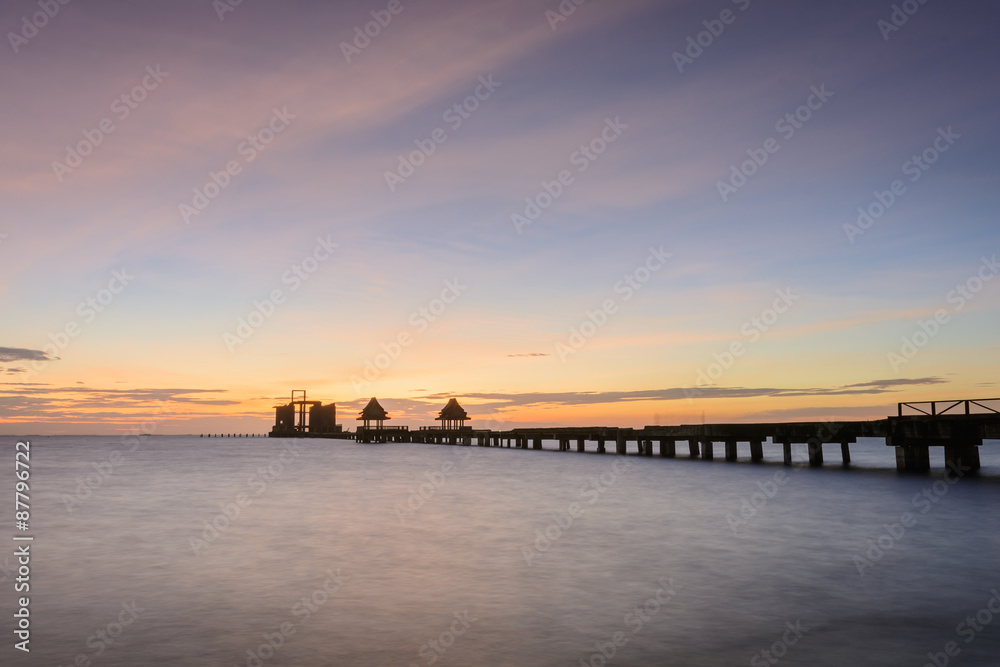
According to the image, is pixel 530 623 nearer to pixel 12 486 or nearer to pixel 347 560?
pixel 347 560

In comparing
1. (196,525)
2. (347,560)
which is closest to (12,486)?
(196,525)

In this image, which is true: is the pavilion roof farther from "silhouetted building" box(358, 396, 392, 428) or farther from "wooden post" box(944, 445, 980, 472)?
"wooden post" box(944, 445, 980, 472)

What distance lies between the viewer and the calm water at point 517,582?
965cm

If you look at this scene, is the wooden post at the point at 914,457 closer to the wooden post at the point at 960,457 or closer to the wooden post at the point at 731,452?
the wooden post at the point at 960,457

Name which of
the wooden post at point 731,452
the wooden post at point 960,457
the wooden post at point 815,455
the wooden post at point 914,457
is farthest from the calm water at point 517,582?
the wooden post at point 731,452

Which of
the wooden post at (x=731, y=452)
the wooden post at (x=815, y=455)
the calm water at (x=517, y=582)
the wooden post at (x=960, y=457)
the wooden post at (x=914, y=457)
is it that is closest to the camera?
the calm water at (x=517, y=582)

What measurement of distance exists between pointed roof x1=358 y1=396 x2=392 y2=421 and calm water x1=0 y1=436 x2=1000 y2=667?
357 ft

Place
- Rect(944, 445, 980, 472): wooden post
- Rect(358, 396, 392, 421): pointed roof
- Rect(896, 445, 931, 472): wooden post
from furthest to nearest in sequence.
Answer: Rect(358, 396, 392, 421): pointed roof < Rect(896, 445, 931, 472): wooden post < Rect(944, 445, 980, 472): wooden post

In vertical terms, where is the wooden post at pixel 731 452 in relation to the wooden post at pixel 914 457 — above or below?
below

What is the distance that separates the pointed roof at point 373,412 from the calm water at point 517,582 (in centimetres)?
10873

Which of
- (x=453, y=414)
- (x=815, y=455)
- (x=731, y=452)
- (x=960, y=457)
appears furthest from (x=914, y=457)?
(x=453, y=414)

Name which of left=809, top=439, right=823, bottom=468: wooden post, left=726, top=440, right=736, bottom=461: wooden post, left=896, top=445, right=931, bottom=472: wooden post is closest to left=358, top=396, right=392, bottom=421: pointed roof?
left=726, top=440, right=736, bottom=461: wooden post

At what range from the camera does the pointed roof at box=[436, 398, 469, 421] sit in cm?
11425

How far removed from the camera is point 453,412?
115 m
